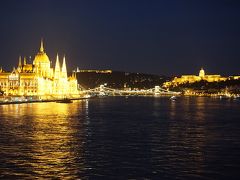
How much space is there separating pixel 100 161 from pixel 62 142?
5.20 meters

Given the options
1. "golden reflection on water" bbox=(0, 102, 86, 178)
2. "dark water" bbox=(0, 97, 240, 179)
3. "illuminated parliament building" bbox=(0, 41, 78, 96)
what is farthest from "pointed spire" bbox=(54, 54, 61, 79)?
"dark water" bbox=(0, 97, 240, 179)

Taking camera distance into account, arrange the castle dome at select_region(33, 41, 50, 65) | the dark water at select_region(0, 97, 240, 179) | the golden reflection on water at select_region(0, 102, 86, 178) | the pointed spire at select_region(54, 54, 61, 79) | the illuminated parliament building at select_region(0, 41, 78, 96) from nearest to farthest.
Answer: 1. the dark water at select_region(0, 97, 240, 179)
2. the golden reflection on water at select_region(0, 102, 86, 178)
3. the illuminated parliament building at select_region(0, 41, 78, 96)
4. the castle dome at select_region(33, 41, 50, 65)
5. the pointed spire at select_region(54, 54, 61, 79)

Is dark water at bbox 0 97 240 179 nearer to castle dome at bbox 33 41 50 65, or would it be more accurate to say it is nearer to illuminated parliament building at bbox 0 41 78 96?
illuminated parliament building at bbox 0 41 78 96

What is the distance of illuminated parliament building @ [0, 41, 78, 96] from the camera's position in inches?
3885

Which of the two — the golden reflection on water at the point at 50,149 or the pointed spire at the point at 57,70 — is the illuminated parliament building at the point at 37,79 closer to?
the pointed spire at the point at 57,70

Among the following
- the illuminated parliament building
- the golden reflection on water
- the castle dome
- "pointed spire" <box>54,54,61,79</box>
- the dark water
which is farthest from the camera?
"pointed spire" <box>54,54,61,79</box>

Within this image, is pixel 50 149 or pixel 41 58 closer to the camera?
pixel 50 149

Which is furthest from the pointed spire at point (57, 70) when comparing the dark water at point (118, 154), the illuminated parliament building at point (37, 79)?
the dark water at point (118, 154)

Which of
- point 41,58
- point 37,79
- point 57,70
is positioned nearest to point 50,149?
point 37,79

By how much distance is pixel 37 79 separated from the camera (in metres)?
98.6

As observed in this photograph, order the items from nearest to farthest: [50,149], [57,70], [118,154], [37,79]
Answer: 1. [118,154]
2. [50,149]
3. [37,79]
4. [57,70]

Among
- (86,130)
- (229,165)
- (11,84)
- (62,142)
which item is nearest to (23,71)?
(11,84)

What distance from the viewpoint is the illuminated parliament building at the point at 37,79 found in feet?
324

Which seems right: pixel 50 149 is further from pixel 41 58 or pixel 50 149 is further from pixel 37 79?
pixel 41 58
